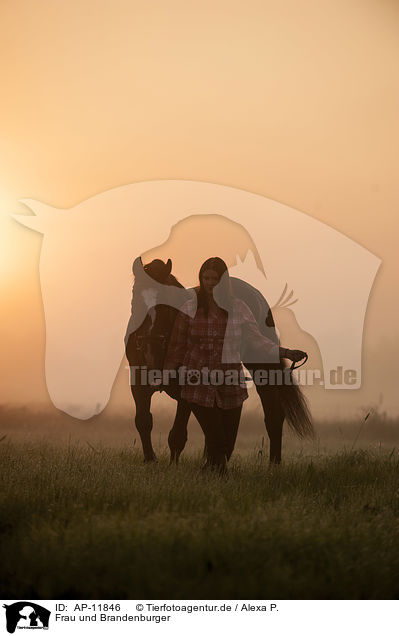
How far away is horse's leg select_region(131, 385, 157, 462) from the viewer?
23.4 ft

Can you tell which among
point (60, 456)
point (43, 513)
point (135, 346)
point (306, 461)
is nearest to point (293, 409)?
point (306, 461)

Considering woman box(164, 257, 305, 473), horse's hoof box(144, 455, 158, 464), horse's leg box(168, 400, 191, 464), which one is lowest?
horse's hoof box(144, 455, 158, 464)

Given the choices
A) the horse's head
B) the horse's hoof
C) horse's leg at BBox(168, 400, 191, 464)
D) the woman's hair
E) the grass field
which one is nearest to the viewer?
the grass field

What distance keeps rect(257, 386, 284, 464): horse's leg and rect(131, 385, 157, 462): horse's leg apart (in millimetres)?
1211

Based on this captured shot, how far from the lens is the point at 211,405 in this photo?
5.87 meters

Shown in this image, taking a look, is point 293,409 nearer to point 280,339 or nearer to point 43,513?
point 280,339

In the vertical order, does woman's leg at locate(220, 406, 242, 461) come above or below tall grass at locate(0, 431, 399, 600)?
above

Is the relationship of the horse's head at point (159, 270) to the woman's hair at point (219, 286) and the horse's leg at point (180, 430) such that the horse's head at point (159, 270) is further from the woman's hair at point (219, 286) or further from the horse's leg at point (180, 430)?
the horse's leg at point (180, 430)

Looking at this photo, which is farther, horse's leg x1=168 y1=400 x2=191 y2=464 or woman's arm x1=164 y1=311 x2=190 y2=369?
horse's leg x1=168 y1=400 x2=191 y2=464
